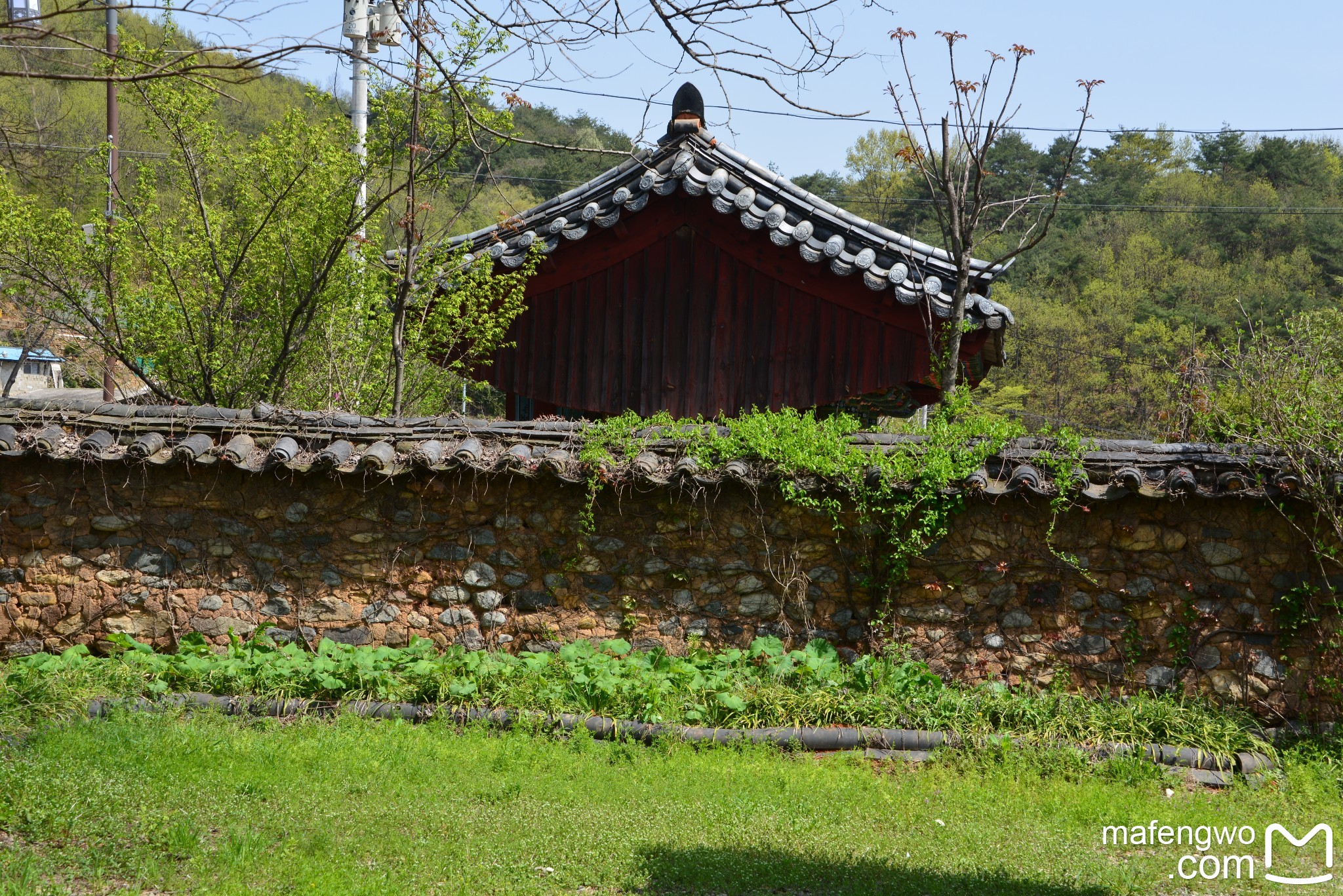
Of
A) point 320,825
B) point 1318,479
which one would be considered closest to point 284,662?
point 320,825

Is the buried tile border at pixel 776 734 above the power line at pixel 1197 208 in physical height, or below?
below

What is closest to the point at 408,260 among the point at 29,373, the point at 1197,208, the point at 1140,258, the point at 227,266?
the point at 227,266

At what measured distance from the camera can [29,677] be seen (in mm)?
6441

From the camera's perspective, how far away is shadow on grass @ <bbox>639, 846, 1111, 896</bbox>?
14.7 feet

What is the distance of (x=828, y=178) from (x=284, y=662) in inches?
1601

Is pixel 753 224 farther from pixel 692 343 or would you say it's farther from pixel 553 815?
pixel 553 815

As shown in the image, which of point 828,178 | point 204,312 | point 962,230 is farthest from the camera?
point 828,178

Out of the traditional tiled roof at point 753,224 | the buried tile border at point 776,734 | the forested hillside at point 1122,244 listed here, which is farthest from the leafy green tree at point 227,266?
the forested hillside at point 1122,244

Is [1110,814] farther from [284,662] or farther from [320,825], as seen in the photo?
[284,662]

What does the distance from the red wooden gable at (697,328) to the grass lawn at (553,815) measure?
4.24 metres

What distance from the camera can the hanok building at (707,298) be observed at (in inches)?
364

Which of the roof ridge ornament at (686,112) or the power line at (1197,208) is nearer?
the roof ridge ornament at (686,112)

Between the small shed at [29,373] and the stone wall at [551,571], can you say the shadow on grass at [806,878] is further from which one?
the small shed at [29,373]

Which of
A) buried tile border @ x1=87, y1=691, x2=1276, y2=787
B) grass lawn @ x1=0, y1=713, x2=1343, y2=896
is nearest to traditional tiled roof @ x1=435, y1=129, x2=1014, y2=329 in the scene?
buried tile border @ x1=87, y1=691, x2=1276, y2=787
